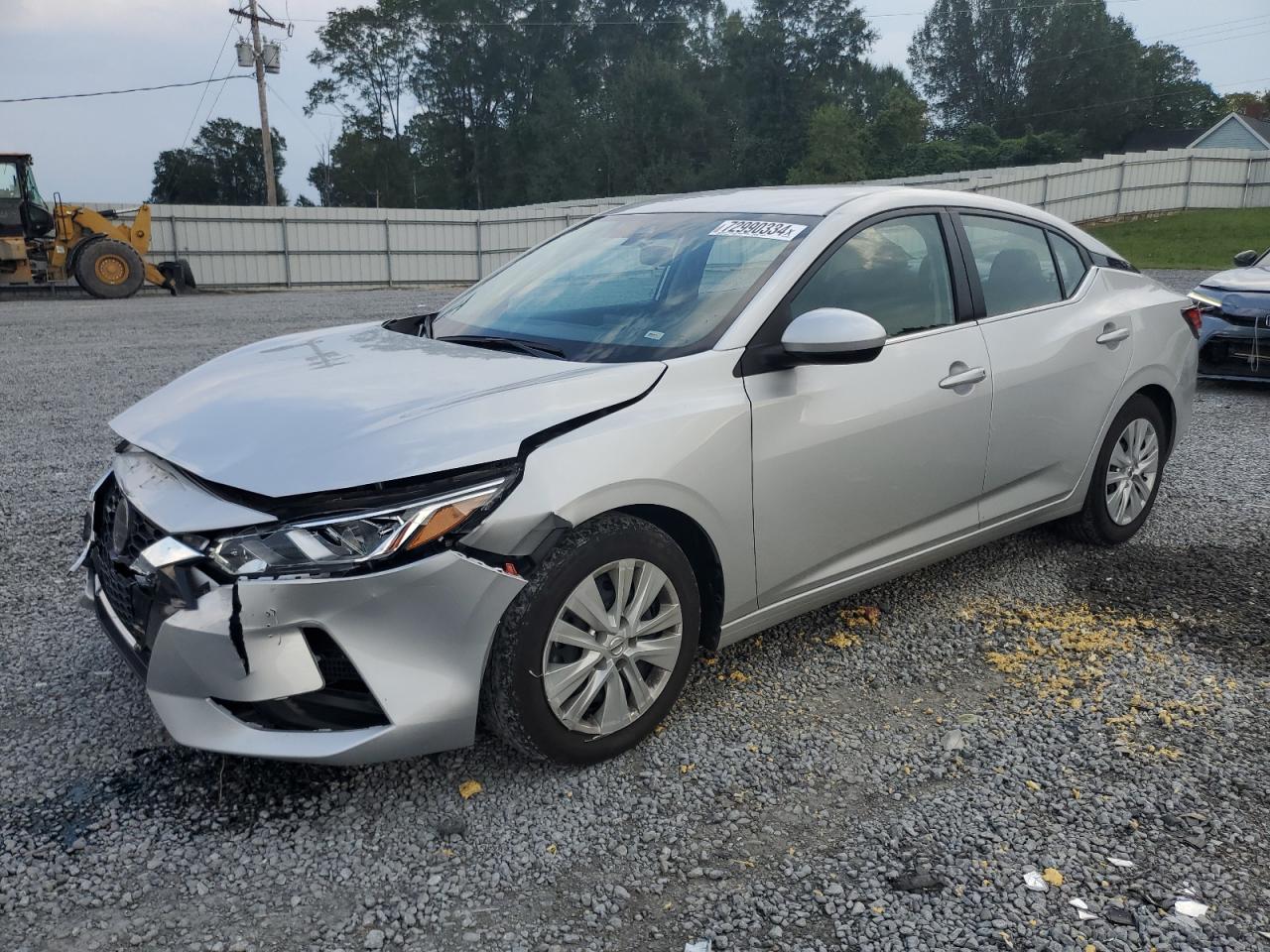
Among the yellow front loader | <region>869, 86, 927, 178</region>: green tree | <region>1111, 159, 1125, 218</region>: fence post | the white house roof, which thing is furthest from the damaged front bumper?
the white house roof

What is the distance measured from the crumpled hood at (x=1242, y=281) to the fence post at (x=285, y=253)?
23139mm

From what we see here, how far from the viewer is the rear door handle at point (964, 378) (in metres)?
3.82

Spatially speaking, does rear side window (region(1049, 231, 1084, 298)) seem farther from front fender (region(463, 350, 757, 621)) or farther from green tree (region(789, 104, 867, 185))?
green tree (region(789, 104, 867, 185))

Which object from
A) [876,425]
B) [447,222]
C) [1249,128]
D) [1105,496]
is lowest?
[1105,496]

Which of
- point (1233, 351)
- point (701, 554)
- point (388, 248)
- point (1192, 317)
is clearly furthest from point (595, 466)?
point (388, 248)

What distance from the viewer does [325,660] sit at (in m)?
2.62

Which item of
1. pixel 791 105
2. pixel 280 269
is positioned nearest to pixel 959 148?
pixel 791 105

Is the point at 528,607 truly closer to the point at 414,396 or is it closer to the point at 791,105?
the point at 414,396

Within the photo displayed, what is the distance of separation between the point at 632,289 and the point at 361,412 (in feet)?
4.03

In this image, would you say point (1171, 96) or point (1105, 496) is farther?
point (1171, 96)

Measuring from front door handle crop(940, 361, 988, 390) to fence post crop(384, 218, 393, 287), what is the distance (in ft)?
85.6

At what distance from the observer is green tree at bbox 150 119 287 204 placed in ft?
194

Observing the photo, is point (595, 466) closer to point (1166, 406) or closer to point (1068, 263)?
point (1068, 263)

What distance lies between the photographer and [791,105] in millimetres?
67875
